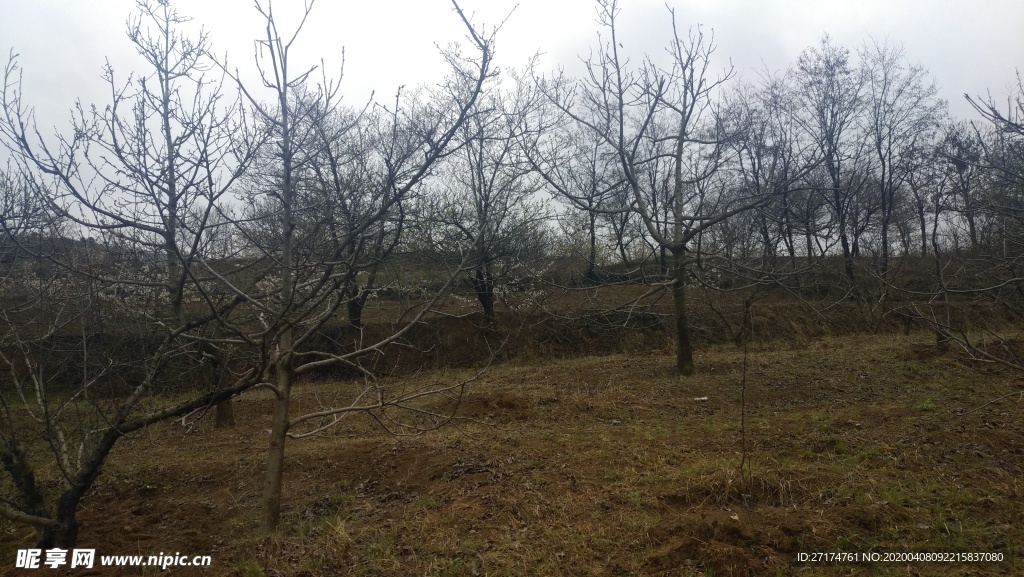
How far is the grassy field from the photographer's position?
3.99 meters

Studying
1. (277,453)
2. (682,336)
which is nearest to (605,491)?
(277,453)

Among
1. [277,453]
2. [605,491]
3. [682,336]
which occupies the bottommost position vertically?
[605,491]

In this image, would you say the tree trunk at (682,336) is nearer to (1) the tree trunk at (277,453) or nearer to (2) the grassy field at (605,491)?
(2) the grassy field at (605,491)

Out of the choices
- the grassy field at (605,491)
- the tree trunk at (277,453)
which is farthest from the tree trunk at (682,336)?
the tree trunk at (277,453)

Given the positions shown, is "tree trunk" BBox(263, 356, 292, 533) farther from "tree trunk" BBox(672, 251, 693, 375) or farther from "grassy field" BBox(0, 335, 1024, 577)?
"tree trunk" BBox(672, 251, 693, 375)

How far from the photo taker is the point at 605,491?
5117 millimetres

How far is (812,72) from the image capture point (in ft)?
72.3

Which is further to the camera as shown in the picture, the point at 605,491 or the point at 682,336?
the point at 682,336

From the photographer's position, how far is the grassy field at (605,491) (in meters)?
3.99

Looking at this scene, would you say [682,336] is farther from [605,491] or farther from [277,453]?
[277,453]

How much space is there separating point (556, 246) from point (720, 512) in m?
12.4

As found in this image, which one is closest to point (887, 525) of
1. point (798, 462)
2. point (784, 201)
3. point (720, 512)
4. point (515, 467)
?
point (720, 512)

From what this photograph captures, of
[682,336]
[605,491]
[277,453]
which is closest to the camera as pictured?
[277,453]

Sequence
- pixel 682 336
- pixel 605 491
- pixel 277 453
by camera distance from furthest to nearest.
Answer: pixel 682 336
pixel 605 491
pixel 277 453
